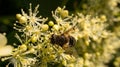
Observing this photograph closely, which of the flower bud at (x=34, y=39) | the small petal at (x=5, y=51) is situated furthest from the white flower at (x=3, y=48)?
the flower bud at (x=34, y=39)

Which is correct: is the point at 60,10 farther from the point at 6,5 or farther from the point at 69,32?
the point at 6,5

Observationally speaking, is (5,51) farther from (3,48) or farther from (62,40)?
(62,40)

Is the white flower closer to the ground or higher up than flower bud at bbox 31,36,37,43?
closer to the ground

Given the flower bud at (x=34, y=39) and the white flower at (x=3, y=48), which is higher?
the flower bud at (x=34, y=39)

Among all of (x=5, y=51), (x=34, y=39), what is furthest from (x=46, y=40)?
(x=5, y=51)

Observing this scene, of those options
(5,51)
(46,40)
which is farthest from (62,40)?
(5,51)

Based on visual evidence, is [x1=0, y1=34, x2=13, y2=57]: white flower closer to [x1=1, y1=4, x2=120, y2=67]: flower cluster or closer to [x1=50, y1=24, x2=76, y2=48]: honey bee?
[x1=1, y1=4, x2=120, y2=67]: flower cluster

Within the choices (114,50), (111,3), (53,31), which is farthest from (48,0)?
(114,50)

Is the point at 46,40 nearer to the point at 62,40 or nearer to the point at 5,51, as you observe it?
the point at 62,40

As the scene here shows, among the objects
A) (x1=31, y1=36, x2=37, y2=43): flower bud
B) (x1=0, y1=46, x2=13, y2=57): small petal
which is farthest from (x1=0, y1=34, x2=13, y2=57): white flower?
(x1=31, y1=36, x2=37, y2=43): flower bud

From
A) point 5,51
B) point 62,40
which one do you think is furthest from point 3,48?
point 62,40

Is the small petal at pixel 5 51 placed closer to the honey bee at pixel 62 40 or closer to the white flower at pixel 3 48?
the white flower at pixel 3 48
